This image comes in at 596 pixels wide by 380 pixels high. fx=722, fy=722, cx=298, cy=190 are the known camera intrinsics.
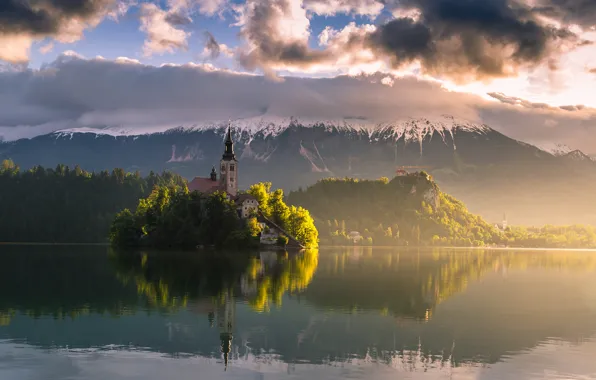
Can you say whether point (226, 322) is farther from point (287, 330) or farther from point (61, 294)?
point (61, 294)

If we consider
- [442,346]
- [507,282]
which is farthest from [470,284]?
[442,346]

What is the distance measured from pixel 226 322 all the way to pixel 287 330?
5.46 metres

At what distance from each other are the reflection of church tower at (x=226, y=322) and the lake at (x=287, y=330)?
0.47 feet

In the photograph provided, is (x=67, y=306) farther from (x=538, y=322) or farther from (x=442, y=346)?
(x=538, y=322)

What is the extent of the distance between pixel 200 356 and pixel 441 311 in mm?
28525

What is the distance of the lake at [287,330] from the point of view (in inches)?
1581

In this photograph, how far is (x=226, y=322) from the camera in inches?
2156

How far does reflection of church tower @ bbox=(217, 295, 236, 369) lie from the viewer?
4531 centimetres

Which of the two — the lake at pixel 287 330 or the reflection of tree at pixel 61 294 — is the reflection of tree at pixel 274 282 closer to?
the lake at pixel 287 330

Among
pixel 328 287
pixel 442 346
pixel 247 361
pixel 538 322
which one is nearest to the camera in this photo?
pixel 247 361

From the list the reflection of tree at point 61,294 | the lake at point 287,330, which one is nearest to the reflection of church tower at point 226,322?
the lake at point 287,330

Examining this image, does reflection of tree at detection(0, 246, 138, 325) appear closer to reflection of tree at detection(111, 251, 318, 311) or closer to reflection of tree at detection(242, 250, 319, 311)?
reflection of tree at detection(111, 251, 318, 311)

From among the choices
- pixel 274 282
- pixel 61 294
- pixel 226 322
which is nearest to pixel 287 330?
pixel 226 322

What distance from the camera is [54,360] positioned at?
4084cm
